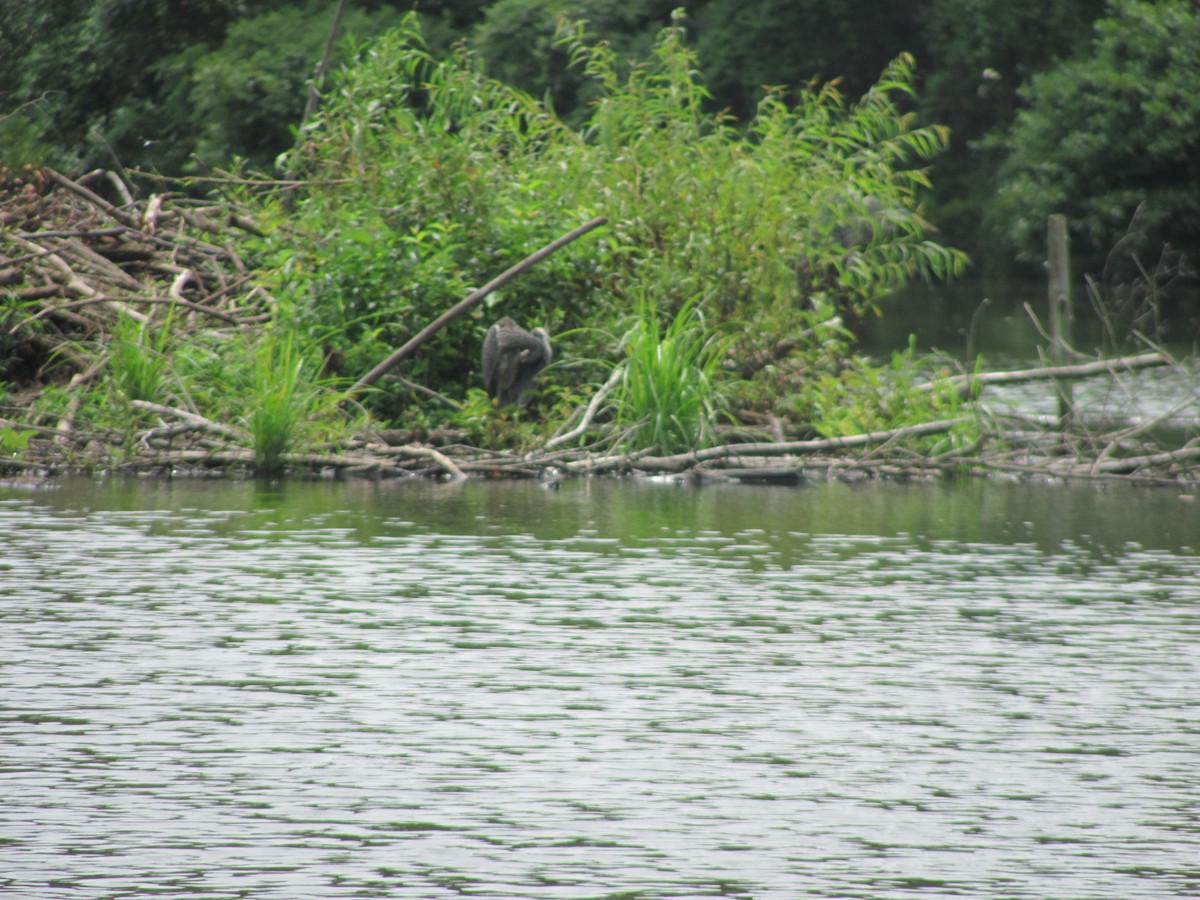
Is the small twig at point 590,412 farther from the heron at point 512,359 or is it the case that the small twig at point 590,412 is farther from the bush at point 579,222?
the bush at point 579,222

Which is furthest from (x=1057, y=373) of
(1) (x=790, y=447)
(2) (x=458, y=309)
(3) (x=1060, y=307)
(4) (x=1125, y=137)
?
(4) (x=1125, y=137)

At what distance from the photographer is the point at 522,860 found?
5.26m

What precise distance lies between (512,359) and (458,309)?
20.7 inches

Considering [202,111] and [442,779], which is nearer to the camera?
[442,779]

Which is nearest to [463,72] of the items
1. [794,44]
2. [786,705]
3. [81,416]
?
[81,416]

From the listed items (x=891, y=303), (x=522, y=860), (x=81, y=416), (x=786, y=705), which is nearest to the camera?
(x=522, y=860)

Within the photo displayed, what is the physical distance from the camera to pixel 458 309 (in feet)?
50.6

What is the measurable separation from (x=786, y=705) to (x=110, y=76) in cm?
4248

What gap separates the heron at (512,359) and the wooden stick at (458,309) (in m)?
0.27

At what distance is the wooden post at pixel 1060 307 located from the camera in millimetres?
16808

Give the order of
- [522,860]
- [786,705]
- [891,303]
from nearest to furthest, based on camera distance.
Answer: [522,860] < [786,705] < [891,303]

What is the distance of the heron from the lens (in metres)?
15.5

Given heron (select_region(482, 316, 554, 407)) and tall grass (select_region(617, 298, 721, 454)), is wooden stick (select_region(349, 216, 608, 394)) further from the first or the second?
tall grass (select_region(617, 298, 721, 454))

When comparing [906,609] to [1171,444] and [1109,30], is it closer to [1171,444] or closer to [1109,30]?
[1171,444]
